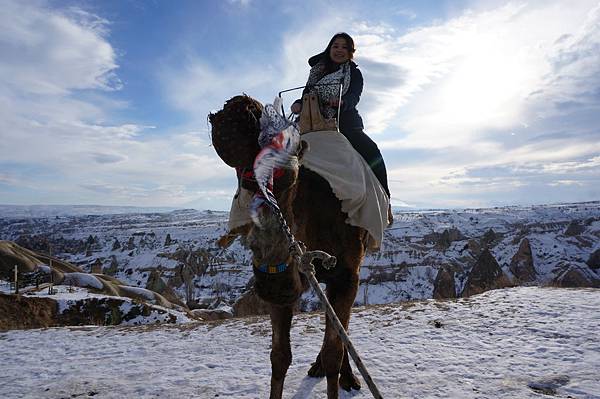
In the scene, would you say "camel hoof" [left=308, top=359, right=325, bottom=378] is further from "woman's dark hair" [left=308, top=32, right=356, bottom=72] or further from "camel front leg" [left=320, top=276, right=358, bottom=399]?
"woman's dark hair" [left=308, top=32, right=356, bottom=72]

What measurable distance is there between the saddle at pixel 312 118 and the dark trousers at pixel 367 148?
65cm

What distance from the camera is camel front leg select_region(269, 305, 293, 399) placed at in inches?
125

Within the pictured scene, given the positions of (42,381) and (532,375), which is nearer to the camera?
(532,375)

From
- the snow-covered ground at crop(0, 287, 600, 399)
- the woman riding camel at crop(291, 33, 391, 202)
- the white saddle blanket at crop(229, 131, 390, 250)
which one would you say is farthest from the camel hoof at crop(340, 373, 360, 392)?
the woman riding camel at crop(291, 33, 391, 202)

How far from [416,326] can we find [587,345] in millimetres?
2641

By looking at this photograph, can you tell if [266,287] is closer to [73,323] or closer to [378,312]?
[378,312]

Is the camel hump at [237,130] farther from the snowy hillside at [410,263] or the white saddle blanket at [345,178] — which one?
the snowy hillside at [410,263]

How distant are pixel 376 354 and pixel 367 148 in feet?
11.1

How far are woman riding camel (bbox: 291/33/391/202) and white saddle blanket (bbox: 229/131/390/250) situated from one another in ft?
1.13

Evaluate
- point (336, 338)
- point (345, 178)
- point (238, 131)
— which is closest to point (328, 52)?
point (345, 178)

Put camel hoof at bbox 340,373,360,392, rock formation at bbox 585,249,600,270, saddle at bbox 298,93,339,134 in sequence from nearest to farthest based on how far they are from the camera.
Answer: saddle at bbox 298,93,339,134 < camel hoof at bbox 340,373,360,392 < rock formation at bbox 585,249,600,270

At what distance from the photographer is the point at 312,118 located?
3.82 m

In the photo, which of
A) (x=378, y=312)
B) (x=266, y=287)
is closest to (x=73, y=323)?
(x=378, y=312)

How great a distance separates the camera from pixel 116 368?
20.7 feet
